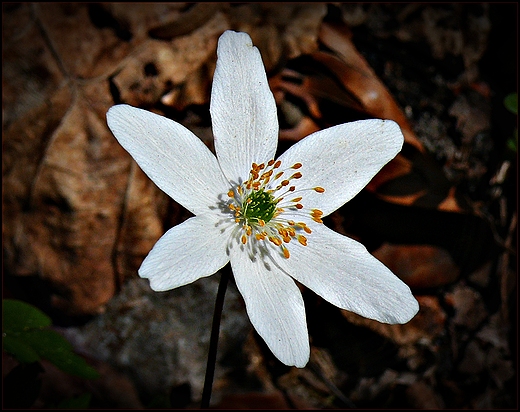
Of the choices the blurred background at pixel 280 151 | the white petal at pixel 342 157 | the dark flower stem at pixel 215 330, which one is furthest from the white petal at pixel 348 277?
the blurred background at pixel 280 151

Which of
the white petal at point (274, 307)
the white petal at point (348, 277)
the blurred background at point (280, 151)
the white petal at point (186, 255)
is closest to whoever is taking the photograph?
the white petal at point (186, 255)

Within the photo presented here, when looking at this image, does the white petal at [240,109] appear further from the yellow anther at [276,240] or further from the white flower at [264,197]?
the yellow anther at [276,240]

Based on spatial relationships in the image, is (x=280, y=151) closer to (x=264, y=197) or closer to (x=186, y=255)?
(x=264, y=197)

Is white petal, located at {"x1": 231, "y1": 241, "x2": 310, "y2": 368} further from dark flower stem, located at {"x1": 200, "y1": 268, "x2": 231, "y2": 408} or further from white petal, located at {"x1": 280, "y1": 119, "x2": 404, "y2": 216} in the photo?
white petal, located at {"x1": 280, "y1": 119, "x2": 404, "y2": 216}

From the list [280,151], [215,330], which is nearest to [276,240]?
[215,330]

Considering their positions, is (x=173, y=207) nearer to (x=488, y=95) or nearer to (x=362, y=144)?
(x=362, y=144)

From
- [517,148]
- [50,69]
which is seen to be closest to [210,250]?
Answer: [50,69]
